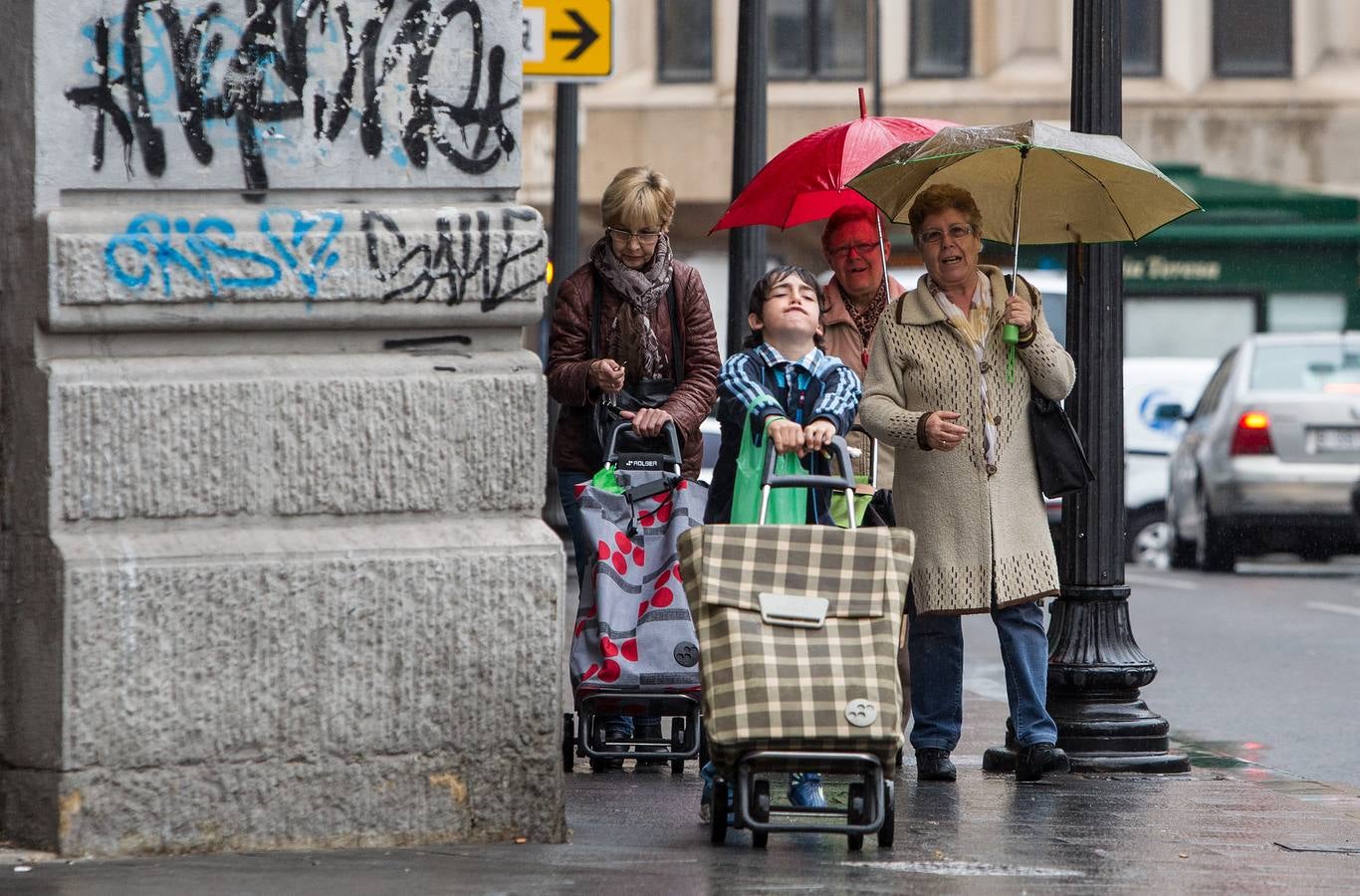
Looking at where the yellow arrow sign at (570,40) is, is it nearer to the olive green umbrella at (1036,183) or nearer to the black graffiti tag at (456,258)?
the olive green umbrella at (1036,183)

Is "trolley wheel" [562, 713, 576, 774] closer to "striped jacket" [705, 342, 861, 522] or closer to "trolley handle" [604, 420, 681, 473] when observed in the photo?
"trolley handle" [604, 420, 681, 473]

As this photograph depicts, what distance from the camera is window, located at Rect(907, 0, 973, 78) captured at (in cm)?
3394

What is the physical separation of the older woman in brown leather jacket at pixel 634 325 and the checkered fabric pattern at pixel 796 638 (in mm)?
1680

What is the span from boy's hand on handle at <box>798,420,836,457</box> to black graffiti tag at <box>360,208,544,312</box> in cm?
90

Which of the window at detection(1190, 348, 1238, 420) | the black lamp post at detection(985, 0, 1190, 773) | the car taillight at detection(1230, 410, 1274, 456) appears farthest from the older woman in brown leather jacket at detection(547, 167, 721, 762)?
the window at detection(1190, 348, 1238, 420)

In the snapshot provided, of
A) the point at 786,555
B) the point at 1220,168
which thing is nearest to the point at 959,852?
the point at 786,555

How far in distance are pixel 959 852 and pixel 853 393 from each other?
135 cm

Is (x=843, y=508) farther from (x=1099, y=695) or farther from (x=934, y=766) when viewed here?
(x=1099, y=695)

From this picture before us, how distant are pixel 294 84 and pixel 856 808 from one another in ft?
7.46

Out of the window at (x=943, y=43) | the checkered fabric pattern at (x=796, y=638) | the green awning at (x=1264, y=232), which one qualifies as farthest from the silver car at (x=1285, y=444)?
the window at (x=943, y=43)

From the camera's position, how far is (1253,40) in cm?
3388

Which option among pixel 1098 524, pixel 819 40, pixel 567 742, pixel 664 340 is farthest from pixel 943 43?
pixel 567 742

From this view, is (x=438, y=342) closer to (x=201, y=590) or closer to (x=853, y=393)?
(x=201, y=590)

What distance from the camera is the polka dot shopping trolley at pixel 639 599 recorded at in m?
7.30
